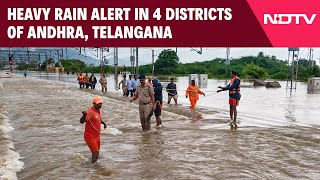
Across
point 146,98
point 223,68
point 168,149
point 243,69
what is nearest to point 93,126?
point 168,149

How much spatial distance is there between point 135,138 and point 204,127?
2.92m

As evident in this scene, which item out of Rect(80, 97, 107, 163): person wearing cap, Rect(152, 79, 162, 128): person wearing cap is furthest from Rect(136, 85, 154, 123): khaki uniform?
Rect(80, 97, 107, 163): person wearing cap

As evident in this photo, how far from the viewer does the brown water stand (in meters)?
7.29

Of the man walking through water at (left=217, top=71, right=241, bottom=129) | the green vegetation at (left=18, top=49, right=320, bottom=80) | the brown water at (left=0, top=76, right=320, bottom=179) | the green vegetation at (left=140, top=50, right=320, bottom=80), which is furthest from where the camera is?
the green vegetation at (left=18, top=49, right=320, bottom=80)

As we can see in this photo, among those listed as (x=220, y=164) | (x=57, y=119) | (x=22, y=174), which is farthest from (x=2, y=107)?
(x=220, y=164)

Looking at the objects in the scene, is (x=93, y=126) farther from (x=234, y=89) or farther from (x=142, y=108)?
(x=234, y=89)

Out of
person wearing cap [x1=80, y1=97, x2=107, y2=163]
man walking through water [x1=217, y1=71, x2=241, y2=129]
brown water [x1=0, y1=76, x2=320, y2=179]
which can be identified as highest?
man walking through water [x1=217, y1=71, x2=241, y2=129]

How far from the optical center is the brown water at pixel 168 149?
7.29 meters

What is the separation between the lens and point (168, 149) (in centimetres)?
922

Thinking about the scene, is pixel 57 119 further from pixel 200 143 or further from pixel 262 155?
pixel 262 155

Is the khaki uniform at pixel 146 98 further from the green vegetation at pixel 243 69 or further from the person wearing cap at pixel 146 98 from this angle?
the green vegetation at pixel 243 69

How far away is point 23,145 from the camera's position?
32.4ft

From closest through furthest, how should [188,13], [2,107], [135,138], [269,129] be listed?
1. [135,138]
2. [269,129]
3. [188,13]
4. [2,107]

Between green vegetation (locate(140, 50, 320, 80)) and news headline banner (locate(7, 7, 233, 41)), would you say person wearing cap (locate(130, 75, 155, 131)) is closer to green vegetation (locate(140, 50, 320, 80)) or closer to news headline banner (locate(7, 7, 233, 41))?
news headline banner (locate(7, 7, 233, 41))
